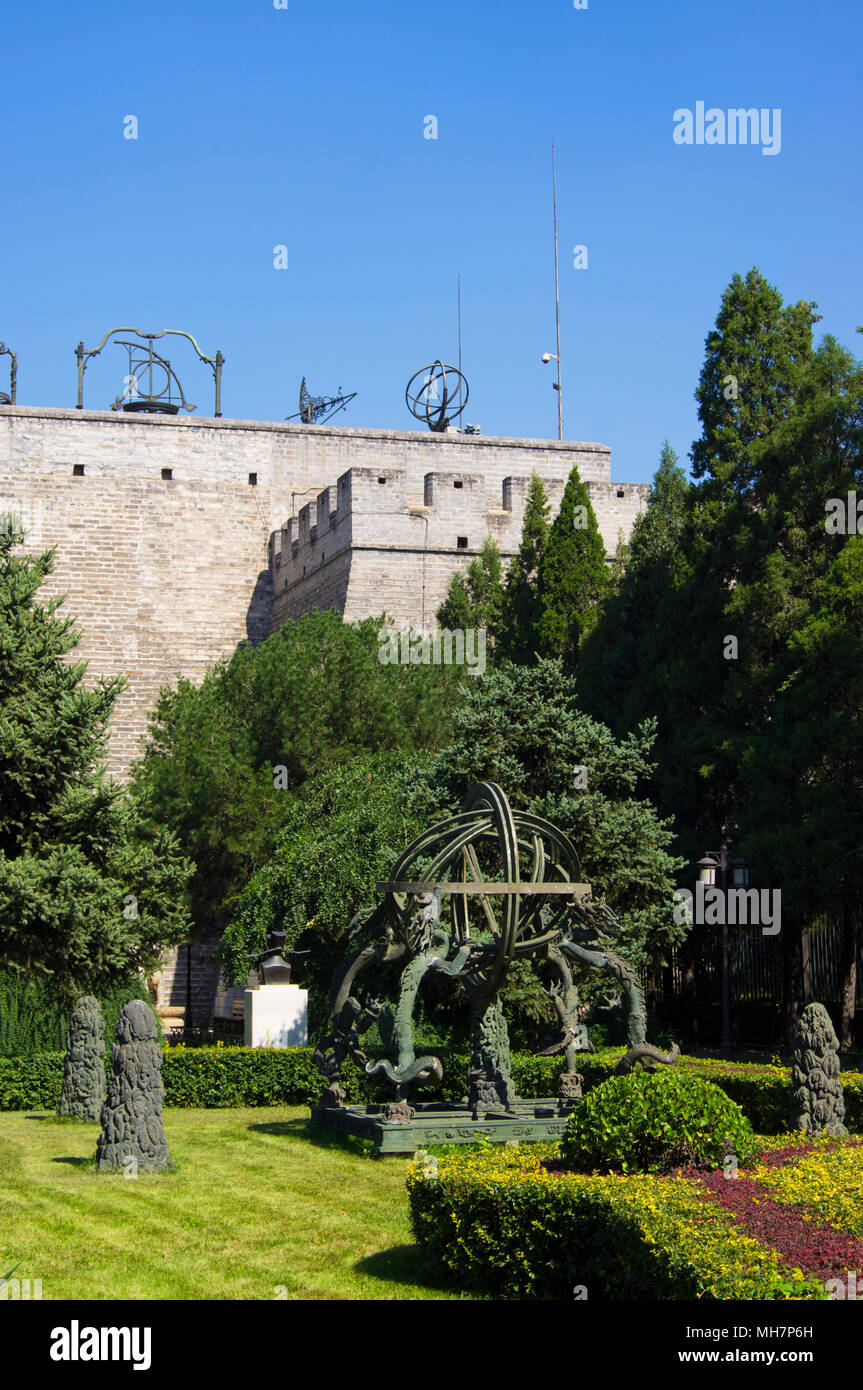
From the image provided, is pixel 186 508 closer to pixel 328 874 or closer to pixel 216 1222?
pixel 328 874

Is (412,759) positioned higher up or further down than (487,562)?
further down

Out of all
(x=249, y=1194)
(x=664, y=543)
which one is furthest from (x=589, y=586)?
(x=249, y=1194)

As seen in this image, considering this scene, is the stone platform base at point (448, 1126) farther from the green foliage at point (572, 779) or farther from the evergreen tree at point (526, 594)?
the evergreen tree at point (526, 594)

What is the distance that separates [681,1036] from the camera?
24031 millimetres

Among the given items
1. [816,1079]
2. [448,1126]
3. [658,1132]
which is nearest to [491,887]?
[448,1126]

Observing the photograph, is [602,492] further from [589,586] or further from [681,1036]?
[681,1036]

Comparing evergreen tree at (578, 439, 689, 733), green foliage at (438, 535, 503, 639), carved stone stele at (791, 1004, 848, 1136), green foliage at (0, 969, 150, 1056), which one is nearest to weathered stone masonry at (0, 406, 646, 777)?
green foliage at (438, 535, 503, 639)

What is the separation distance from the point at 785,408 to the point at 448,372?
45.4 feet

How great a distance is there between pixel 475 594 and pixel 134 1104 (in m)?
21.0

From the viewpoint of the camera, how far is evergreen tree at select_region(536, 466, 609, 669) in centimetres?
2786

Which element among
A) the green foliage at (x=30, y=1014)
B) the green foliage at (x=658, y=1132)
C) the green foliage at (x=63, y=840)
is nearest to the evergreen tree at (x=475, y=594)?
the green foliage at (x=63, y=840)

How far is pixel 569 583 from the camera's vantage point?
92.0ft

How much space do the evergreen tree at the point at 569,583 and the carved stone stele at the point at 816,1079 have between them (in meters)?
16.1
